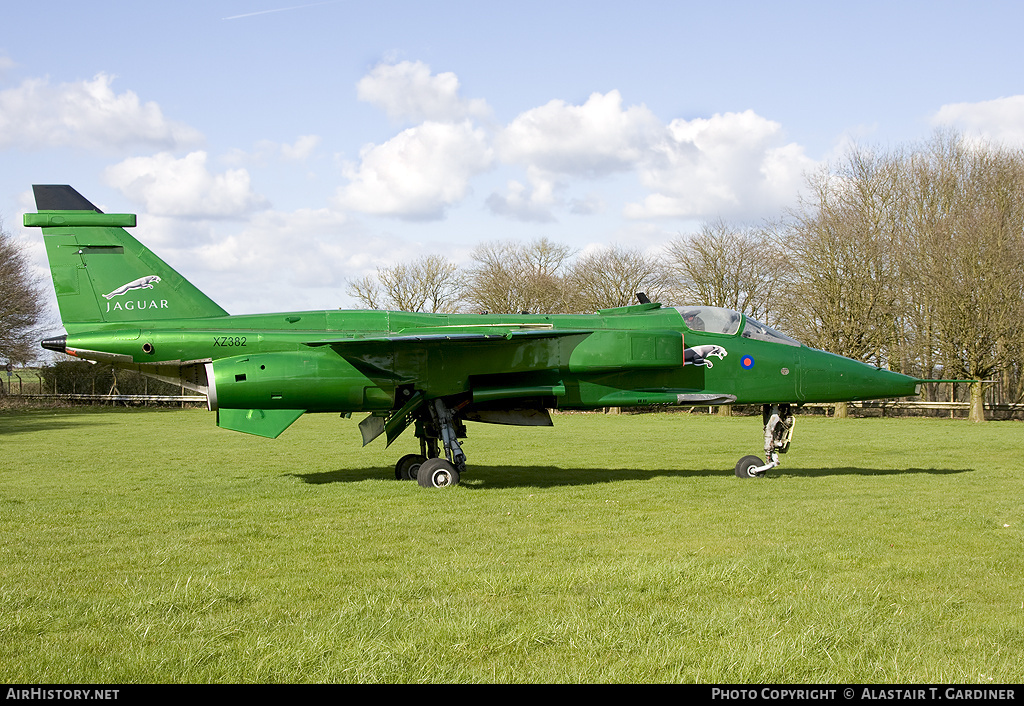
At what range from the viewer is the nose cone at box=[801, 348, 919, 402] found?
13.7 metres

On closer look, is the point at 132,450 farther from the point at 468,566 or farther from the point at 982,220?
the point at 982,220

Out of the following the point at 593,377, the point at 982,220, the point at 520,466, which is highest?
the point at 982,220

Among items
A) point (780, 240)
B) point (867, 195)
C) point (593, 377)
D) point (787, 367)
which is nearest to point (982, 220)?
point (867, 195)

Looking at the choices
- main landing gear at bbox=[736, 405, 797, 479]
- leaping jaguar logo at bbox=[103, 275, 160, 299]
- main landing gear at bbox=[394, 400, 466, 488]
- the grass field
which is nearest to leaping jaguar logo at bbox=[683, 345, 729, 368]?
main landing gear at bbox=[736, 405, 797, 479]

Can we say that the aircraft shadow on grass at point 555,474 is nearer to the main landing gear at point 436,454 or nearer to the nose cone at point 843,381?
the main landing gear at point 436,454

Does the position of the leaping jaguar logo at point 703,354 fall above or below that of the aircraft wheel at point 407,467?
above

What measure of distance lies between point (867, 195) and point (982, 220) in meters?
6.90

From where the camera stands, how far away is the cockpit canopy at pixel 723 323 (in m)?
13.8

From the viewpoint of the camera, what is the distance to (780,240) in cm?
4306

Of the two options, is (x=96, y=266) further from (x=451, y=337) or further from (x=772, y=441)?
(x=772, y=441)

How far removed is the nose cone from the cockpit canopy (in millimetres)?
522

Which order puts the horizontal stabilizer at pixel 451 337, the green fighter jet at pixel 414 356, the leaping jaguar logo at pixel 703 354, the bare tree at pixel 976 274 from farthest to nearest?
the bare tree at pixel 976 274 < the leaping jaguar logo at pixel 703 354 < the green fighter jet at pixel 414 356 < the horizontal stabilizer at pixel 451 337

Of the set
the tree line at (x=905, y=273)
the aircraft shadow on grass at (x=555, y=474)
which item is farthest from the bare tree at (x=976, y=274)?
the aircraft shadow on grass at (x=555, y=474)

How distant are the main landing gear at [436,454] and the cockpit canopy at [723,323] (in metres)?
4.21
